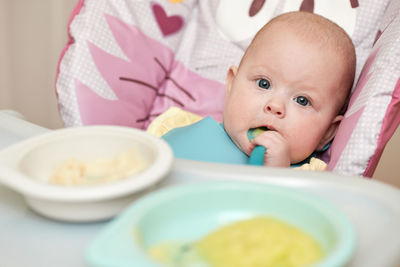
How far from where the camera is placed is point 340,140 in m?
0.97

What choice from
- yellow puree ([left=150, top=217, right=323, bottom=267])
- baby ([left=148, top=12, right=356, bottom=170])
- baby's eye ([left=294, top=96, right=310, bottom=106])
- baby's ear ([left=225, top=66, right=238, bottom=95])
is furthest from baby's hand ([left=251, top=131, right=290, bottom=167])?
yellow puree ([left=150, top=217, right=323, bottom=267])

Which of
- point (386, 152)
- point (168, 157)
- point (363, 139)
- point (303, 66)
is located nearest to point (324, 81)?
point (303, 66)

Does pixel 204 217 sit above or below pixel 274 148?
above

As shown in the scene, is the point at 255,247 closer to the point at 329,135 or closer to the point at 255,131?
the point at 255,131

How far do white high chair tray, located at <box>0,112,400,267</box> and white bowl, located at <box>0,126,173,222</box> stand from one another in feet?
0.07

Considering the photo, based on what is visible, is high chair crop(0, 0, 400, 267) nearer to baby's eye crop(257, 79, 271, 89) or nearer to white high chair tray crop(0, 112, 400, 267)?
white high chair tray crop(0, 112, 400, 267)

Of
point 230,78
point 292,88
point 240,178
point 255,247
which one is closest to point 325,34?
point 292,88

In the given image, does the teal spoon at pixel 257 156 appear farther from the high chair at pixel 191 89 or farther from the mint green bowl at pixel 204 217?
the mint green bowl at pixel 204 217

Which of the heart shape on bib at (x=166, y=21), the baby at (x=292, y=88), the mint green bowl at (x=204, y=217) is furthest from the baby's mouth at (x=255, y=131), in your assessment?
the mint green bowl at (x=204, y=217)

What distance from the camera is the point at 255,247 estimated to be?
424 millimetres

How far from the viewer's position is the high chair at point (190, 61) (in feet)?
3.02

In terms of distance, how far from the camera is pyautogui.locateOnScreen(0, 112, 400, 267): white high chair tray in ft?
1.48

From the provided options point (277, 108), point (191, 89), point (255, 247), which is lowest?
point (191, 89)

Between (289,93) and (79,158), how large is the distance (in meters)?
0.53
